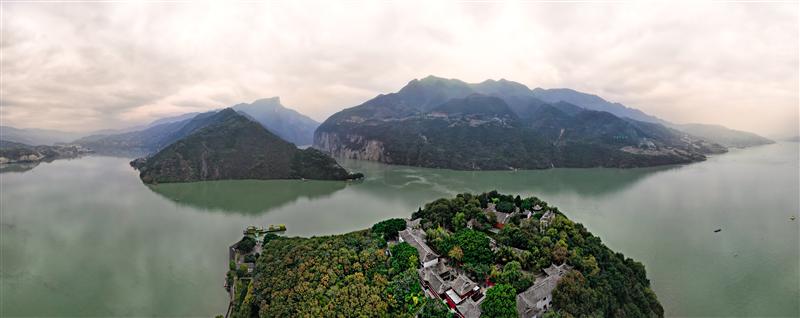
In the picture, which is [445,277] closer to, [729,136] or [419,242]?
[419,242]

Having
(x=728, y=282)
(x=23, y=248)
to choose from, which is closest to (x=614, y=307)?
(x=728, y=282)

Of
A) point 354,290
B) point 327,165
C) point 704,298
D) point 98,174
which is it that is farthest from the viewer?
point 98,174

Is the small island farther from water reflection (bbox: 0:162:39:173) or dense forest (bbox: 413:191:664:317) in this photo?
water reflection (bbox: 0:162:39:173)

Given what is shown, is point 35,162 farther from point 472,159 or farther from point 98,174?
point 472,159

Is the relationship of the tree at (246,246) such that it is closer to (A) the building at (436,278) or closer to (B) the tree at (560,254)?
(A) the building at (436,278)

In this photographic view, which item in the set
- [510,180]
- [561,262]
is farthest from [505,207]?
[510,180]

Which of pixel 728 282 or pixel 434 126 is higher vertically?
pixel 434 126
